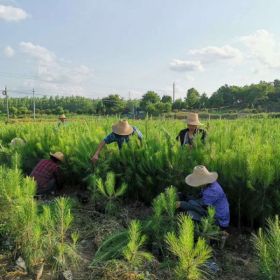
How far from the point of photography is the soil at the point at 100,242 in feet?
9.87

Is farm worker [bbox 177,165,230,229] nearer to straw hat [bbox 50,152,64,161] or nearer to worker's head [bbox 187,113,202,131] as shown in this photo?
worker's head [bbox 187,113,202,131]

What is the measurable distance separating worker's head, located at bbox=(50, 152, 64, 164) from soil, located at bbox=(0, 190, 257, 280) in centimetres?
121

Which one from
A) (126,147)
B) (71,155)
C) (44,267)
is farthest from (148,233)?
(71,155)

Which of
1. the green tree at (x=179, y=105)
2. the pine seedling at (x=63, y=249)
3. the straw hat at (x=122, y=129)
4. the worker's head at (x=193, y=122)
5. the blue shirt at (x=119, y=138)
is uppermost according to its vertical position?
the green tree at (x=179, y=105)

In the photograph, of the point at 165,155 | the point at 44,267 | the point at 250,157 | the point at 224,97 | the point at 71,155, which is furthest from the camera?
the point at 224,97

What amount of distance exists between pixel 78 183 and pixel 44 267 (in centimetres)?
317

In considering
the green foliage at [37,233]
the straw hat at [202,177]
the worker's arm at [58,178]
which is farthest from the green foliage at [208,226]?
the worker's arm at [58,178]

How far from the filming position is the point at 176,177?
4551 mm

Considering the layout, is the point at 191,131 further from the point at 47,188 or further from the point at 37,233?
the point at 37,233

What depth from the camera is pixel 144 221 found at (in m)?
3.80

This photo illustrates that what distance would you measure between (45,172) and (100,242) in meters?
2.65

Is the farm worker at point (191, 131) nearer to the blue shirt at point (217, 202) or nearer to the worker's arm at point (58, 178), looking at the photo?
the blue shirt at point (217, 202)

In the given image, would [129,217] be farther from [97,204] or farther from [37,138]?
[37,138]

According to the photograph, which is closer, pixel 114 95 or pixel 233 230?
pixel 233 230
